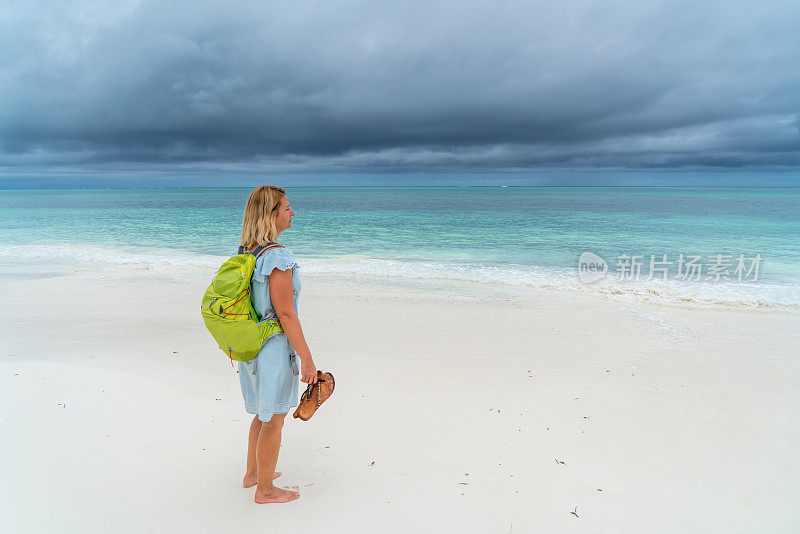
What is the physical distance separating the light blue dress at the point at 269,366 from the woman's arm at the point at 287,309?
46 mm

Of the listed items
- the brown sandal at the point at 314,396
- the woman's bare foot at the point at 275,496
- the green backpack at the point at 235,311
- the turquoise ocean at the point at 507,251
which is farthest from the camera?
the turquoise ocean at the point at 507,251

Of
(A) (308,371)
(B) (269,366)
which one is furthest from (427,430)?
(B) (269,366)

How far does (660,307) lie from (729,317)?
3.92 feet

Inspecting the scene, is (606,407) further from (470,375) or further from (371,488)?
(371,488)

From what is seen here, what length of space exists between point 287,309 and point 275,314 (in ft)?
0.57

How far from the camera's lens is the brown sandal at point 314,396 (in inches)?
113

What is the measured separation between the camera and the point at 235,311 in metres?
2.61

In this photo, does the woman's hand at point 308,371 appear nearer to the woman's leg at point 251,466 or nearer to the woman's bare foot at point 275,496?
the woman's leg at point 251,466

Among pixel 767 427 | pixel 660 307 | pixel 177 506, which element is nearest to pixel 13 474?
pixel 177 506

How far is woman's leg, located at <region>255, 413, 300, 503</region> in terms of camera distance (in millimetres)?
2885

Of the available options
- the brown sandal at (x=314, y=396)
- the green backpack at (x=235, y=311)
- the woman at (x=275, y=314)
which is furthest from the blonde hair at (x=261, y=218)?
the brown sandal at (x=314, y=396)

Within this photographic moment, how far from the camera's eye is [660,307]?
380 inches

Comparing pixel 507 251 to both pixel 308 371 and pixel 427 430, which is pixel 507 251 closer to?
pixel 427 430

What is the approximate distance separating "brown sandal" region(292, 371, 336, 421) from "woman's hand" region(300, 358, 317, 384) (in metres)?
0.07
